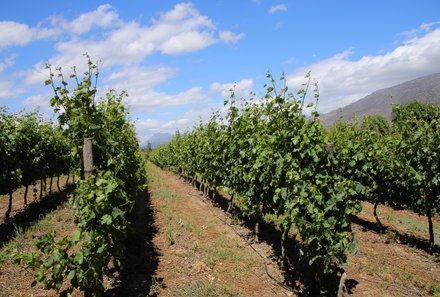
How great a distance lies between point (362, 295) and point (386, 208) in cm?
1191

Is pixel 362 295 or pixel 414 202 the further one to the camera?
pixel 414 202

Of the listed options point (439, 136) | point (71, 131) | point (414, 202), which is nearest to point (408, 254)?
point (414, 202)

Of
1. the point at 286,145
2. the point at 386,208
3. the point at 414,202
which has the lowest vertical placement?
the point at 386,208

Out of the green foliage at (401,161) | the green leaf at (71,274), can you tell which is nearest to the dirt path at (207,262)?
→ the green leaf at (71,274)

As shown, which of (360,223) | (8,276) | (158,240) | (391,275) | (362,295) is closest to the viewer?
(362,295)

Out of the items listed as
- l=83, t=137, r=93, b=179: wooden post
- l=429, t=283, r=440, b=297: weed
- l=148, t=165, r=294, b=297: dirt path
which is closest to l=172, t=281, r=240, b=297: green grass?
l=148, t=165, r=294, b=297: dirt path

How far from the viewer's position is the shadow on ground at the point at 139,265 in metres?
6.36

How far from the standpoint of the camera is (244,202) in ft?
32.4

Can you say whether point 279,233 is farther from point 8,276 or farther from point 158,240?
point 8,276

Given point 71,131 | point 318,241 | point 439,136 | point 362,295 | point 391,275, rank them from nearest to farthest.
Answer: point 318,241 → point 71,131 → point 362,295 → point 391,275 → point 439,136

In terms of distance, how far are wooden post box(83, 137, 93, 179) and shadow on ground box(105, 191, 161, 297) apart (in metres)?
1.44

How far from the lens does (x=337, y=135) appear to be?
1195cm

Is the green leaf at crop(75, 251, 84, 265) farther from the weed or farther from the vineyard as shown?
the weed

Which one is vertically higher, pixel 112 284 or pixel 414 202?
pixel 414 202
